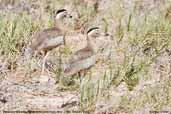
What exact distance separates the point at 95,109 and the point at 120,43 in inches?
103

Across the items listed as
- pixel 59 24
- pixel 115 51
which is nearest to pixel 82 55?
pixel 115 51

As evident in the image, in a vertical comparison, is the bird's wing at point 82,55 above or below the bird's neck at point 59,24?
below

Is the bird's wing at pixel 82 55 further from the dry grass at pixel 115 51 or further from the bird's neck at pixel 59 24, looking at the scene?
the bird's neck at pixel 59 24

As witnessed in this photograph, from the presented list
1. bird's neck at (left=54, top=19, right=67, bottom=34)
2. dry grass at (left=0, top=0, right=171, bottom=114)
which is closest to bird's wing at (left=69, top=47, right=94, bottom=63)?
dry grass at (left=0, top=0, right=171, bottom=114)

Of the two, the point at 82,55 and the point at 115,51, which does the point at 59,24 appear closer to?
the point at 115,51

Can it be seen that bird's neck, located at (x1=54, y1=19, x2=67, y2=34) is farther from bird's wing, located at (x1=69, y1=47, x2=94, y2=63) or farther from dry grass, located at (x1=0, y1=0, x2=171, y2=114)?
bird's wing, located at (x1=69, y1=47, x2=94, y2=63)

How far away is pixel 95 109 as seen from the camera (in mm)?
7750

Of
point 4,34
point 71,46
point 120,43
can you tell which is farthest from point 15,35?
point 120,43

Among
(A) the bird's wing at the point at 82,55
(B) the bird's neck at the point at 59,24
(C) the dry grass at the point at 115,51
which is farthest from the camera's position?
(B) the bird's neck at the point at 59,24

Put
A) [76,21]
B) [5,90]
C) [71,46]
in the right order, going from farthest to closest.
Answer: [76,21] < [71,46] < [5,90]

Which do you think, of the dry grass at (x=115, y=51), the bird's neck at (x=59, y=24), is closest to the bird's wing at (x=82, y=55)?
the dry grass at (x=115, y=51)

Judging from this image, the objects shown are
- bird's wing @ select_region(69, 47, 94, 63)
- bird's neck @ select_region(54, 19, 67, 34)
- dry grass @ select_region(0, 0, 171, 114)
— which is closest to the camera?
dry grass @ select_region(0, 0, 171, 114)

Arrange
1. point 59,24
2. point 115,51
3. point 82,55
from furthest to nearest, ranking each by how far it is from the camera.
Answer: point 59,24 < point 115,51 < point 82,55

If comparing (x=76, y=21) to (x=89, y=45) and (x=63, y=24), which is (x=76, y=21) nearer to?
(x=63, y=24)
